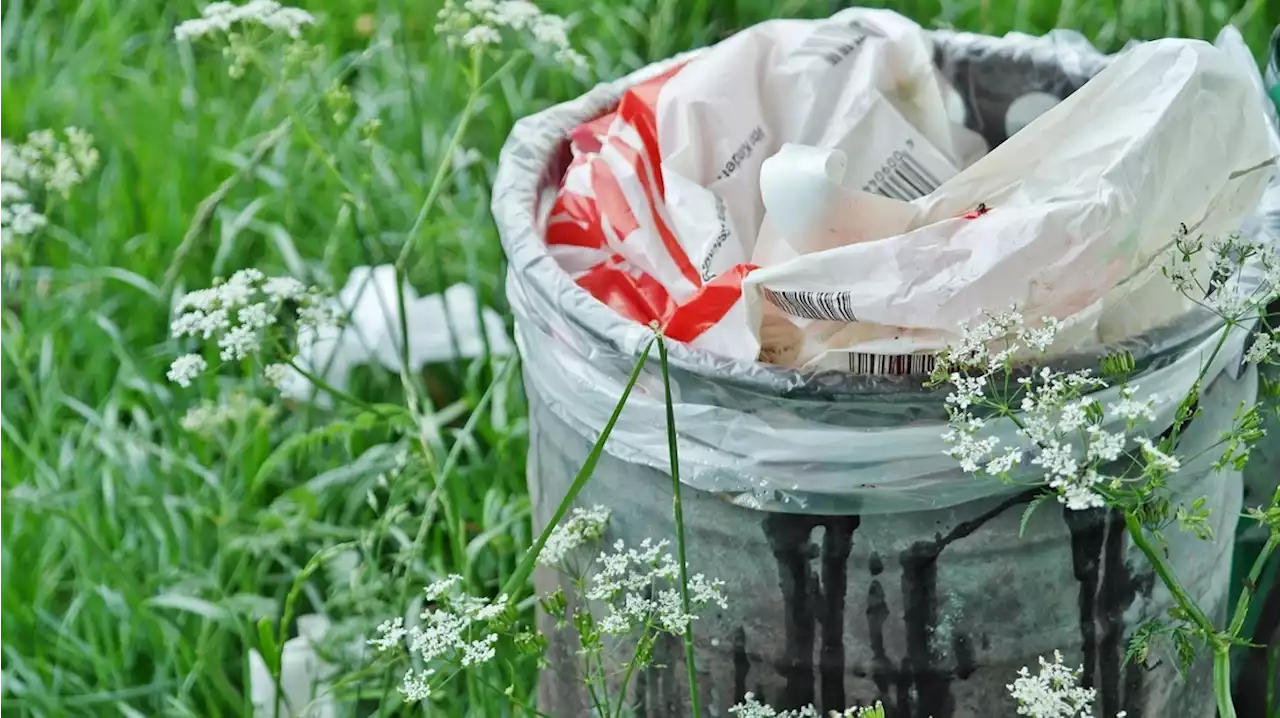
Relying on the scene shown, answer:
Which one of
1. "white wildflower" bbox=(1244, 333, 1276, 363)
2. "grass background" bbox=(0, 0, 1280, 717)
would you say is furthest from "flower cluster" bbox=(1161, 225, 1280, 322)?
"grass background" bbox=(0, 0, 1280, 717)

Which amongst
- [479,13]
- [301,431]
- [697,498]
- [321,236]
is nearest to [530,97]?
[321,236]

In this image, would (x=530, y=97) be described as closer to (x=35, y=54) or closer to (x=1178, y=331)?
(x=35, y=54)

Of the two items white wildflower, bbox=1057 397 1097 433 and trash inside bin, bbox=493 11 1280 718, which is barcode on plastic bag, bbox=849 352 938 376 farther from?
white wildflower, bbox=1057 397 1097 433

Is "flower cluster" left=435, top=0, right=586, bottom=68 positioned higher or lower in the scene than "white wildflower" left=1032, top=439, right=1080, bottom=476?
higher

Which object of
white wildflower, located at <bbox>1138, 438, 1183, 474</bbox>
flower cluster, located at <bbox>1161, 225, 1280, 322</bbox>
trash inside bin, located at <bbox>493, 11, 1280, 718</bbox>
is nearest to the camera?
white wildflower, located at <bbox>1138, 438, 1183, 474</bbox>

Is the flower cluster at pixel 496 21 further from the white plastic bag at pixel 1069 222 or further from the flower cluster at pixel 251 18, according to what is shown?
the white plastic bag at pixel 1069 222

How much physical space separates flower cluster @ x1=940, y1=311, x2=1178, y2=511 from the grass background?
1.46 feet

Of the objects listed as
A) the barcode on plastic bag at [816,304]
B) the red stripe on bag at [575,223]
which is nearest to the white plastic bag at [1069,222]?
the barcode on plastic bag at [816,304]

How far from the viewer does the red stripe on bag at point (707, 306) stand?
106cm

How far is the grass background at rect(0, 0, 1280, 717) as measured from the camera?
1492mm

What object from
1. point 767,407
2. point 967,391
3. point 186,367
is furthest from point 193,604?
point 967,391

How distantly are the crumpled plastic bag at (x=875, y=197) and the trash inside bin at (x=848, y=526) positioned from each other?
4 centimetres

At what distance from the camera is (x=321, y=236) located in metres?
2.09

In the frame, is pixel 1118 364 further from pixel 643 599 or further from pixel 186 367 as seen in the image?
pixel 186 367
